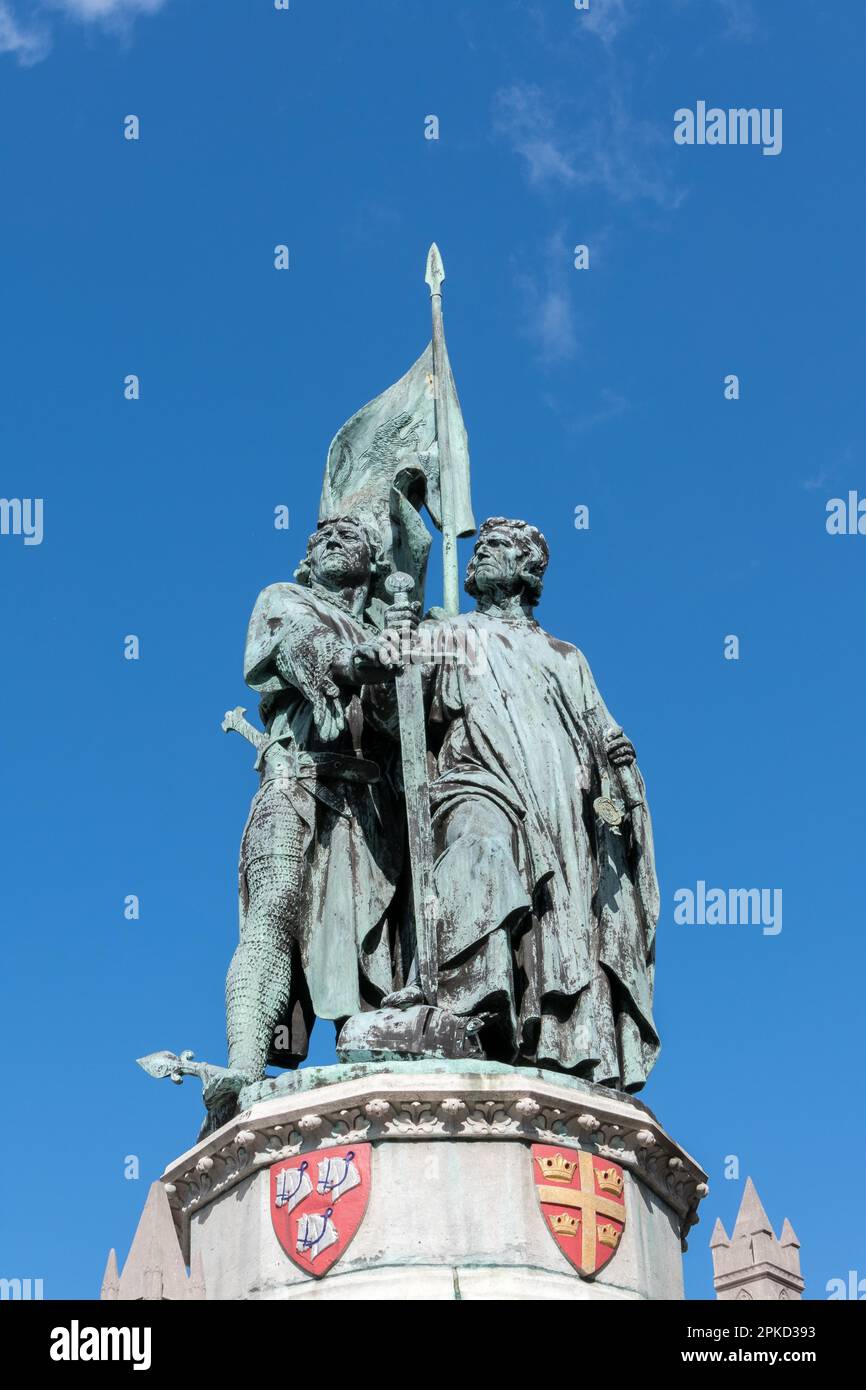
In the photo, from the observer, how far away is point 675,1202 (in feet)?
44.0

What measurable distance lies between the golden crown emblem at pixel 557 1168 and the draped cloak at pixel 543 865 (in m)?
0.96

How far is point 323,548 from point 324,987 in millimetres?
3399

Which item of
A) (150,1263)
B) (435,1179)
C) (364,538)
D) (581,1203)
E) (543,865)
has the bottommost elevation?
(581,1203)

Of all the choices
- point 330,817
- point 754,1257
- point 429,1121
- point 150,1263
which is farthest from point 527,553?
point 754,1257

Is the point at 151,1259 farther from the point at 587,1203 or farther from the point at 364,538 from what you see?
the point at 587,1203

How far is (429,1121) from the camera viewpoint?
40.4 feet

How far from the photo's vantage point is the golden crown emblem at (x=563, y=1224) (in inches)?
480

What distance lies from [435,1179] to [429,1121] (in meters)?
0.33

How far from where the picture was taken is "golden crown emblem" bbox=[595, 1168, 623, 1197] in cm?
1260

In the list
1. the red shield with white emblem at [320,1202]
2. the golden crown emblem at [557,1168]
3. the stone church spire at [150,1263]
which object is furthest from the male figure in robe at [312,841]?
the stone church spire at [150,1263]

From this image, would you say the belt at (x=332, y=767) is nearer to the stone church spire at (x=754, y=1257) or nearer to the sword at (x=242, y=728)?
the sword at (x=242, y=728)

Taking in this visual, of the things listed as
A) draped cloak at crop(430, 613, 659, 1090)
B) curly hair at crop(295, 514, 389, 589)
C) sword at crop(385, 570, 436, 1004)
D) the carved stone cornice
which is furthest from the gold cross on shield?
curly hair at crop(295, 514, 389, 589)
